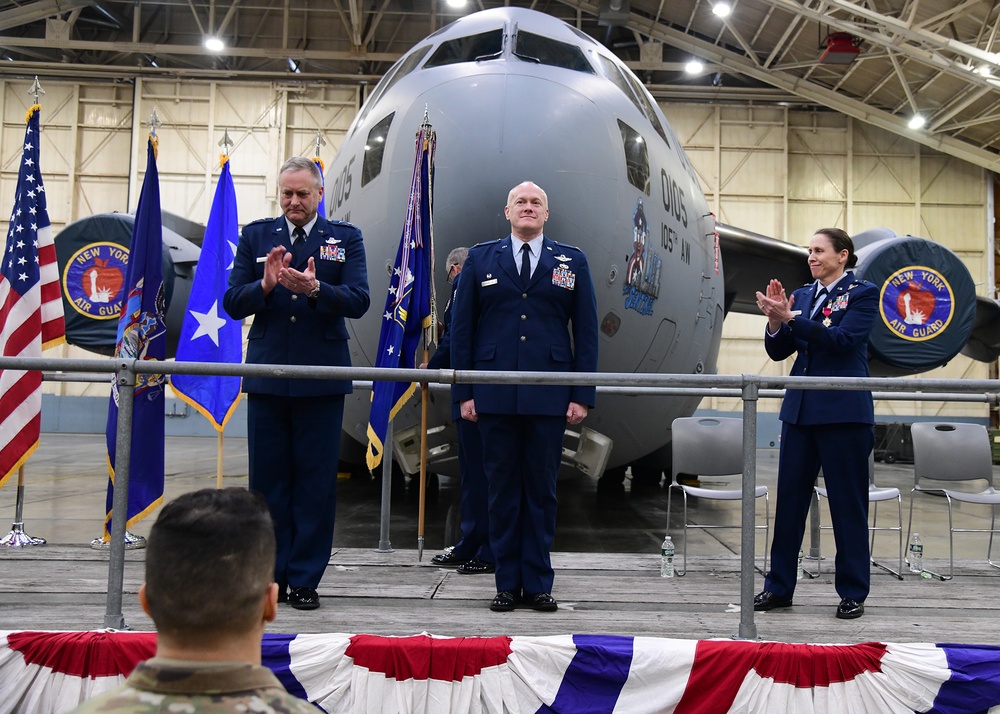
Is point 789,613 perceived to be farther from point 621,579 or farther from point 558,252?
point 558,252

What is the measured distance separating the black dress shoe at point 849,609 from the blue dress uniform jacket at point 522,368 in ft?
3.91

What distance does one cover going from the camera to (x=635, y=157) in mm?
5148

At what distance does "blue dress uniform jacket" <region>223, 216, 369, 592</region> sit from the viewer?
327 cm

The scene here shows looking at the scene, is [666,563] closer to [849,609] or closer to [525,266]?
[849,609]

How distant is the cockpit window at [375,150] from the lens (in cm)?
515

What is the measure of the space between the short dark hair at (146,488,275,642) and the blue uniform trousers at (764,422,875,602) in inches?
101

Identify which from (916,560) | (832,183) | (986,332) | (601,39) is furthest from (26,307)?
(832,183)

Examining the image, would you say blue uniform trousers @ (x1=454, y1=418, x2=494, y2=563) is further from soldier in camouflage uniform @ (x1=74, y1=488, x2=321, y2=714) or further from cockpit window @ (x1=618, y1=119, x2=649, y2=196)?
soldier in camouflage uniform @ (x1=74, y1=488, x2=321, y2=714)

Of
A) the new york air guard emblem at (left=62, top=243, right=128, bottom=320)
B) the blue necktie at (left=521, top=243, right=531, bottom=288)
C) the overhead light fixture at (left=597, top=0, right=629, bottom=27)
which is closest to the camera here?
the blue necktie at (left=521, top=243, right=531, bottom=288)

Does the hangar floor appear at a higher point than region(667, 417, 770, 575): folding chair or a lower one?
lower

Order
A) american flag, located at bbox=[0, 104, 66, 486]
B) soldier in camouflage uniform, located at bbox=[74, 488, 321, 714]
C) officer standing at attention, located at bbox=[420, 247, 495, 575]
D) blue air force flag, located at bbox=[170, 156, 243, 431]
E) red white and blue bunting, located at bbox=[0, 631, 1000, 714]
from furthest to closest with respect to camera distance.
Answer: blue air force flag, located at bbox=[170, 156, 243, 431] → american flag, located at bbox=[0, 104, 66, 486] → officer standing at attention, located at bbox=[420, 247, 495, 575] → red white and blue bunting, located at bbox=[0, 631, 1000, 714] → soldier in camouflage uniform, located at bbox=[74, 488, 321, 714]

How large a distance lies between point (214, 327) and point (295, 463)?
10.3 feet

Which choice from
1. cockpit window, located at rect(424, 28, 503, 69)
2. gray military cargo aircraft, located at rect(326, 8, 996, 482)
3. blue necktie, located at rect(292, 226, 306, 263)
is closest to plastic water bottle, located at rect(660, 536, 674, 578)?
gray military cargo aircraft, located at rect(326, 8, 996, 482)

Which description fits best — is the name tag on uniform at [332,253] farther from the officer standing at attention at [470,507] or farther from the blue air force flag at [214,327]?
the blue air force flag at [214,327]
